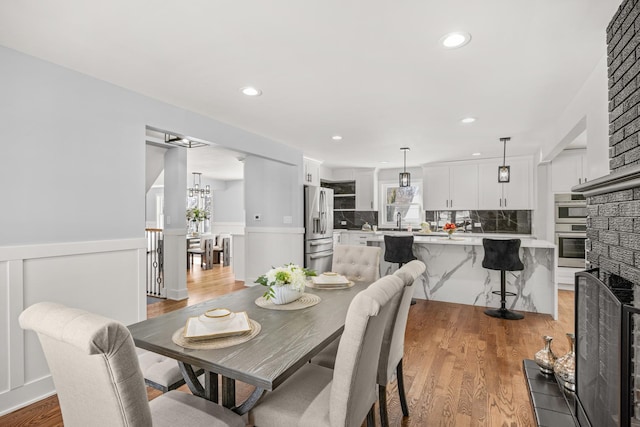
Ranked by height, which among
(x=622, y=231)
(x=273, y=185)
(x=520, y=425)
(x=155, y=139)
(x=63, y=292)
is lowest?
(x=520, y=425)

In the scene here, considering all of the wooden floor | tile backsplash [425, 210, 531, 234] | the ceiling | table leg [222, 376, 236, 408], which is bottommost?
the wooden floor

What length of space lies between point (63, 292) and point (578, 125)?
14.0 ft

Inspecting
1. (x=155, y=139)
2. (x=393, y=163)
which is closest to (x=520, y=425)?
(x=155, y=139)

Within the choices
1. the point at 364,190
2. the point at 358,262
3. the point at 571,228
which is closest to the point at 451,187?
the point at 364,190

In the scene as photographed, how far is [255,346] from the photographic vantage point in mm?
1388

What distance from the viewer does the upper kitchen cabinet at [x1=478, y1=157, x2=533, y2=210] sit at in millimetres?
5828

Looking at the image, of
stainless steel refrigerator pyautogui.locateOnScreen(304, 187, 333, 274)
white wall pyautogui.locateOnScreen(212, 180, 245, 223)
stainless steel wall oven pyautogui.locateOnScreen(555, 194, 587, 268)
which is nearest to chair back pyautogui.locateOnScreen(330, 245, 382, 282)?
stainless steel refrigerator pyautogui.locateOnScreen(304, 187, 333, 274)

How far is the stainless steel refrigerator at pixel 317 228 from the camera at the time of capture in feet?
18.0

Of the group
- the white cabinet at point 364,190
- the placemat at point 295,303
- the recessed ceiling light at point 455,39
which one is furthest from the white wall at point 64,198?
the white cabinet at point 364,190

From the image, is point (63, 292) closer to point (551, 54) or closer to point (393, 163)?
point (551, 54)

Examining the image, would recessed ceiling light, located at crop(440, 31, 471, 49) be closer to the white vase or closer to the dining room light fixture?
the white vase

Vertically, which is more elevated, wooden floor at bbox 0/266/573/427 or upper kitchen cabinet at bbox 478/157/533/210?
upper kitchen cabinet at bbox 478/157/533/210

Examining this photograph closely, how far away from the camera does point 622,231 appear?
1496 mm

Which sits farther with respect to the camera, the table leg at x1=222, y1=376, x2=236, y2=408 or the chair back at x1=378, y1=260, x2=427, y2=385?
the chair back at x1=378, y1=260, x2=427, y2=385
